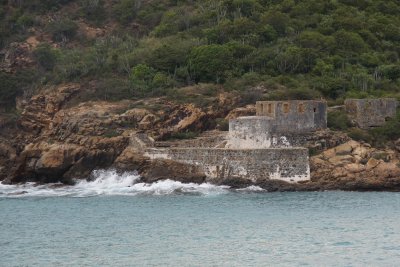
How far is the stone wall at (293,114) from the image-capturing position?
51625 millimetres

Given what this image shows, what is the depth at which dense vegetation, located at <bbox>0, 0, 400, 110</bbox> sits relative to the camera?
192ft

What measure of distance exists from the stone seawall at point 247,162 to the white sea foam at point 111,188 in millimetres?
848

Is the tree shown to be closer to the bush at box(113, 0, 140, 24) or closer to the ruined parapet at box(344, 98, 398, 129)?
the ruined parapet at box(344, 98, 398, 129)

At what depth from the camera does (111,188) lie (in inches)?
1962

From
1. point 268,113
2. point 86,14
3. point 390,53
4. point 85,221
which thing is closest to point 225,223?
point 85,221

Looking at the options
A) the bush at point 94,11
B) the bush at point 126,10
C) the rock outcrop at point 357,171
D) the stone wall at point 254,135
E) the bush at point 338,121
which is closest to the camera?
the rock outcrop at point 357,171

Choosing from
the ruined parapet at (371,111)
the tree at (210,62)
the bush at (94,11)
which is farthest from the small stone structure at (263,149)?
the bush at (94,11)

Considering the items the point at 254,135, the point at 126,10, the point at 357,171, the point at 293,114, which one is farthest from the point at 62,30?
the point at 357,171

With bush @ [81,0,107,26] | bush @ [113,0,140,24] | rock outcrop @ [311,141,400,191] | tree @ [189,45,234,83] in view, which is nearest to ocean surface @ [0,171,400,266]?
rock outcrop @ [311,141,400,191]

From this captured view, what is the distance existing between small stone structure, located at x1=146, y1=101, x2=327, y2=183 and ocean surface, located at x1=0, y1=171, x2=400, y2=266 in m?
1.04

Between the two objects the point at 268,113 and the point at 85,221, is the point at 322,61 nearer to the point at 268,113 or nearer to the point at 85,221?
the point at 268,113

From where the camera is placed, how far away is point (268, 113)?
51.8 m

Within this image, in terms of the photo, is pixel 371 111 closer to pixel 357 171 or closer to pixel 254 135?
pixel 357 171

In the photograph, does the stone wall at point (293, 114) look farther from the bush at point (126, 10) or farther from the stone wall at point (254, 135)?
the bush at point (126, 10)
